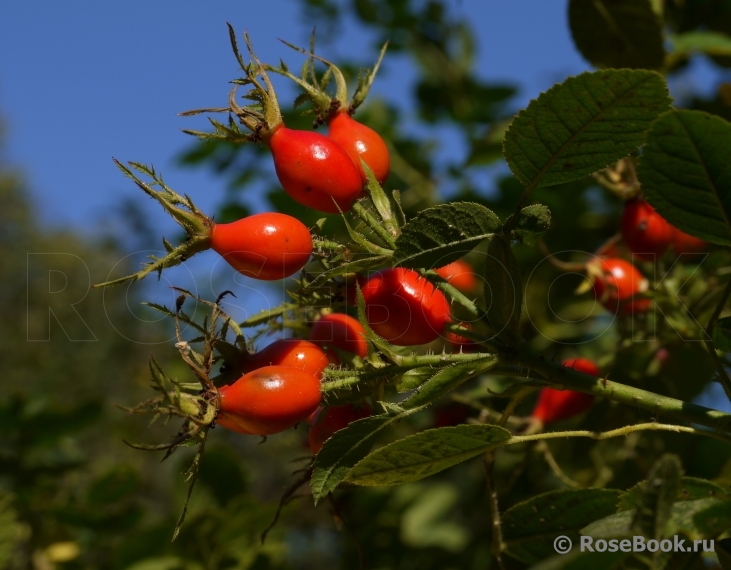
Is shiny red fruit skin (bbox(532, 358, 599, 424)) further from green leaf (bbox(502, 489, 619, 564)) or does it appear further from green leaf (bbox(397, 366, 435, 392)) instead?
green leaf (bbox(397, 366, 435, 392))

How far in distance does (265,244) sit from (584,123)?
48 cm

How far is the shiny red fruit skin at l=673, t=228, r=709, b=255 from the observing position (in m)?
1.74

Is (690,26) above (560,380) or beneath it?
above

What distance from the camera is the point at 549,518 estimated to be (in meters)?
1.21

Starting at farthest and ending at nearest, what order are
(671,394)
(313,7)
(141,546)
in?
1. (313,7)
2. (141,546)
3. (671,394)

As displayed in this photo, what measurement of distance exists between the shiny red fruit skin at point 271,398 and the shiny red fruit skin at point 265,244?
152 millimetres

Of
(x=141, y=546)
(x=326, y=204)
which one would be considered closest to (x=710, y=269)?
(x=326, y=204)

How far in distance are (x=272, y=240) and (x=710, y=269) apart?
47.2 inches

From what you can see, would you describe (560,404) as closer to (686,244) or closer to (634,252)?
(634,252)

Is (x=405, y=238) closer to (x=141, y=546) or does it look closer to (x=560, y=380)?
(x=560, y=380)

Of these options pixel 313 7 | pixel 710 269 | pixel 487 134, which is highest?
pixel 313 7

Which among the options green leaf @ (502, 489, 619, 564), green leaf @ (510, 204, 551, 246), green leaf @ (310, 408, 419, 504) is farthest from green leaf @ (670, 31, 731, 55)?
green leaf @ (310, 408, 419, 504)

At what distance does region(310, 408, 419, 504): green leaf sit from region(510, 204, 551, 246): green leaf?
0.31m

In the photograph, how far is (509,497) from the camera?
210 centimetres
